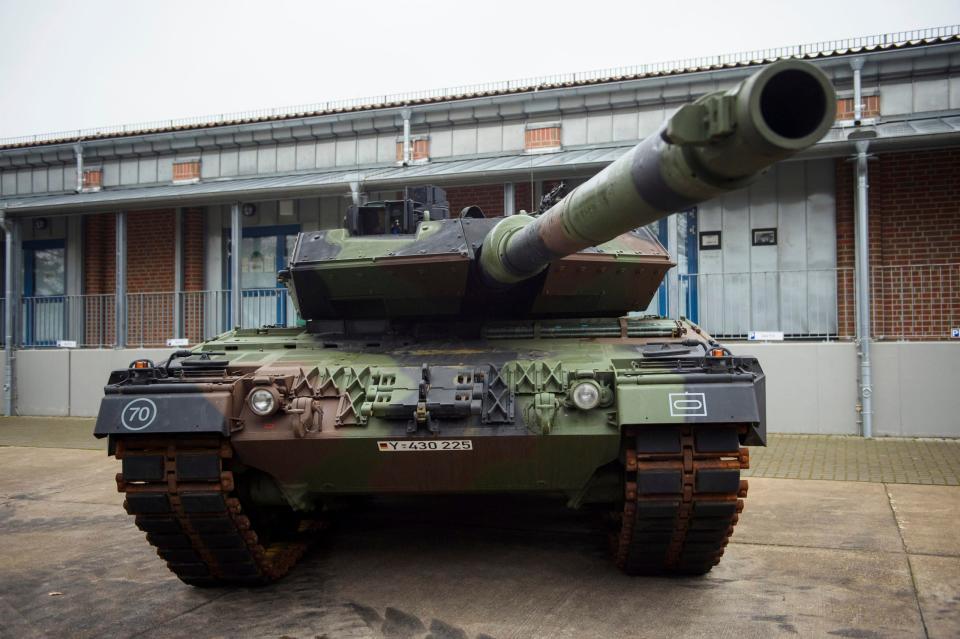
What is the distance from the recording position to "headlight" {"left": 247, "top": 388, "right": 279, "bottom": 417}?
640 cm

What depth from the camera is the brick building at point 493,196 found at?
48.8ft

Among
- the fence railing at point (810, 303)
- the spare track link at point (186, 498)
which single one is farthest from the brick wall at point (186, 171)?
the spare track link at point (186, 498)

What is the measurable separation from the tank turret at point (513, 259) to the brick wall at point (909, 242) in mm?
8216

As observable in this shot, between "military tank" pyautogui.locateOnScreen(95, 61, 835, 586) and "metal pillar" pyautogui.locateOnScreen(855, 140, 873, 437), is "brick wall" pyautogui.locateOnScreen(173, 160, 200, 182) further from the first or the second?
"metal pillar" pyautogui.locateOnScreen(855, 140, 873, 437)

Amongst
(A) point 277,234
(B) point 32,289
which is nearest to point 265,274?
(A) point 277,234

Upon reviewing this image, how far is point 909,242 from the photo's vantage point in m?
15.2

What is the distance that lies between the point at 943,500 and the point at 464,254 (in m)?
6.34

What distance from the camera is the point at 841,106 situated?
15.1 m

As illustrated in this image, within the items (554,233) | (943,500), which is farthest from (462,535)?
(943,500)

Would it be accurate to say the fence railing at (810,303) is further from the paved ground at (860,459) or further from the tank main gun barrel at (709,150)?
the tank main gun barrel at (709,150)

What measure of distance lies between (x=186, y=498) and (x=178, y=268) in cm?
1469

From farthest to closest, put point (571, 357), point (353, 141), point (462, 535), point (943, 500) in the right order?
1. point (353, 141)
2. point (943, 500)
3. point (462, 535)
4. point (571, 357)

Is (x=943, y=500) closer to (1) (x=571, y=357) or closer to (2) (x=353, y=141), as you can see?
(1) (x=571, y=357)

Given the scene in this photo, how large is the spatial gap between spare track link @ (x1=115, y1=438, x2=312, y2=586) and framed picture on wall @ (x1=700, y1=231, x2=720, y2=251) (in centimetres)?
1166
